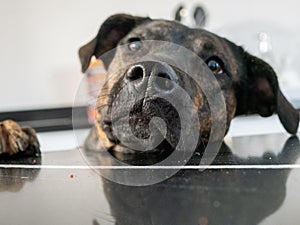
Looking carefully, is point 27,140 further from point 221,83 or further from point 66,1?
point 66,1

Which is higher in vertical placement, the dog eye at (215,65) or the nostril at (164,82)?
the nostril at (164,82)

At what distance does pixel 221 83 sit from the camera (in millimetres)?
1528

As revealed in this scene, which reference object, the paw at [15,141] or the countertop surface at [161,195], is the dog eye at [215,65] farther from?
the paw at [15,141]

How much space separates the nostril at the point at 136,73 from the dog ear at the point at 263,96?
64 centimetres

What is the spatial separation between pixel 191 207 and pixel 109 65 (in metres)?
1.01

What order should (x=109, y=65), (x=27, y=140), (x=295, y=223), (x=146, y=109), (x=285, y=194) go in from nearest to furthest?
1. (x=295, y=223)
2. (x=285, y=194)
3. (x=146, y=109)
4. (x=27, y=140)
5. (x=109, y=65)

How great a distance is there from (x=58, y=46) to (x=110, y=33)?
4.44ft

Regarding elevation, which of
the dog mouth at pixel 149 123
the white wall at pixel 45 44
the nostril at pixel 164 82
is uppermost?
the nostril at pixel 164 82

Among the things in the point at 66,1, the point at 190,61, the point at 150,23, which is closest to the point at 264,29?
the point at 66,1

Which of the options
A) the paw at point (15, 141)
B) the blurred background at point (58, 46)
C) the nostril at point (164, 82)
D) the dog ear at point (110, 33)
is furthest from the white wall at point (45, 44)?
the nostril at point (164, 82)

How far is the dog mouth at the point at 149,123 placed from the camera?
3.55 ft

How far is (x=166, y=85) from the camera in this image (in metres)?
1.08

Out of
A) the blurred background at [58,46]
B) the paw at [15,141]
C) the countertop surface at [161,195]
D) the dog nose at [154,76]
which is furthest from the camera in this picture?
the blurred background at [58,46]

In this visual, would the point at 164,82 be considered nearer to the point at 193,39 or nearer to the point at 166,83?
the point at 166,83
